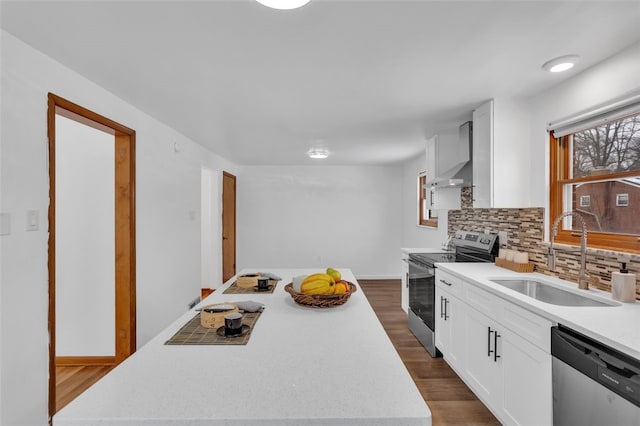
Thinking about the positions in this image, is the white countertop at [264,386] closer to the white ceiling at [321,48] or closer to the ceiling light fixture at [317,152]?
the white ceiling at [321,48]

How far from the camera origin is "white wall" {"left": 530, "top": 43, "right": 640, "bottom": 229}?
1793 mm

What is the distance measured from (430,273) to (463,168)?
1.06 m

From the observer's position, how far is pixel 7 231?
1.61 m

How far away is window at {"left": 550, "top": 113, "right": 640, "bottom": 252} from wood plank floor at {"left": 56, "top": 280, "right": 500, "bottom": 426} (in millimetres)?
1357

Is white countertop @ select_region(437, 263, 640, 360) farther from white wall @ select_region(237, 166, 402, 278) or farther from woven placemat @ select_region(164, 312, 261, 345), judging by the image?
white wall @ select_region(237, 166, 402, 278)

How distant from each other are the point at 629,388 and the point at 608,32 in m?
1.61

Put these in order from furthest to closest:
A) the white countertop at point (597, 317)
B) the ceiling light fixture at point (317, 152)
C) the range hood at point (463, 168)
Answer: the ceiling light fixture at point (317, 152) < the range hood at point (463, 168) < the white countertop at point (597, 317)

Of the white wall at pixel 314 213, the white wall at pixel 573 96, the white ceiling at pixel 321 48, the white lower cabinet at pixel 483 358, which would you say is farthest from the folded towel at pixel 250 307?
the white wall at pixel 314 213

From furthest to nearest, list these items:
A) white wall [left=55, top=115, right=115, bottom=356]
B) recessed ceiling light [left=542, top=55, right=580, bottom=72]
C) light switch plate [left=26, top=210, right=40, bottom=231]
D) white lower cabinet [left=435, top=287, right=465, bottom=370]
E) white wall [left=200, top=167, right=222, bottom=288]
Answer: white wall [left=200, top=167, right=222, bottom=288] < white wall [left=55, top=115, right=115, bottom=356] < white lower cabinet [left=435, top=287, right=465, bottom=370] < recessed ceiling light [left=542, top=55, right=580, bottom=72] < light switch plate [left=26, top=210, right=40, bottom=231]

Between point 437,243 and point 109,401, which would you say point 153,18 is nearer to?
point 109,401

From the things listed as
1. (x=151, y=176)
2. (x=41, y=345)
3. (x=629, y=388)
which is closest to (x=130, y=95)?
(x=151, y=176)

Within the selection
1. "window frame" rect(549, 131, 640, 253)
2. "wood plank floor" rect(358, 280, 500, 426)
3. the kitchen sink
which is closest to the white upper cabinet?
"window frame" rect(549, 131, 640, 253)

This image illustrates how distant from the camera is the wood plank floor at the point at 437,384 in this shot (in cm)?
220

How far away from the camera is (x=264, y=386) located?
88 cm
